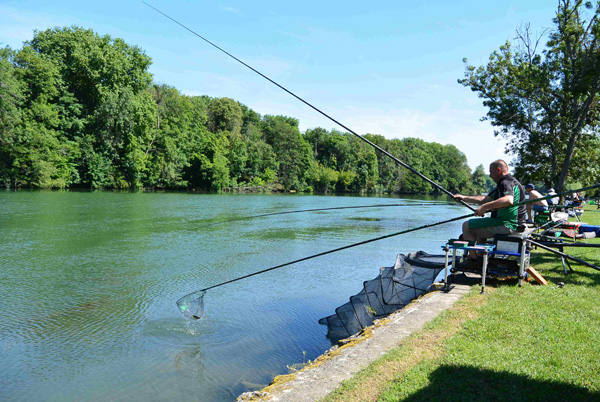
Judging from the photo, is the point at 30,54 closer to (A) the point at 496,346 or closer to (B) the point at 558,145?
(B) the point at 558,145

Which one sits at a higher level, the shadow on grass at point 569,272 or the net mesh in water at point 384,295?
the shadow on grass at point 569,272

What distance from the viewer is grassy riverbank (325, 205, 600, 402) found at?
343cm

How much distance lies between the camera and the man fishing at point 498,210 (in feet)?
21.4

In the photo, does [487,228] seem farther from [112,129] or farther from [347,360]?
[112,129]

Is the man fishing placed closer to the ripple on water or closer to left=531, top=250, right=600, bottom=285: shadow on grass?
left=531, top=250, right=600, bottom=285: shadow on grass

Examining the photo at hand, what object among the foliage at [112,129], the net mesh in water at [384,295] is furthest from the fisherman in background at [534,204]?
the foliage at [112,129]

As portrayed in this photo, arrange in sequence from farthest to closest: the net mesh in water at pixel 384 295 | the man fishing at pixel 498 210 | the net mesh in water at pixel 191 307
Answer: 1. the net mesh in water at pixel 191 307
2. the net mesh in water at pixel 384 295
3. the man fishing at pixel 498 210

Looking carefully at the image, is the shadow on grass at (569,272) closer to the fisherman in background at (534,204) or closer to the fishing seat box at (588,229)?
the fishing seat box at (588,229)

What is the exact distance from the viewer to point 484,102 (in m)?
25.0

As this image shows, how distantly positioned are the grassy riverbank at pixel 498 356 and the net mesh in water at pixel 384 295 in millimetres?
1523

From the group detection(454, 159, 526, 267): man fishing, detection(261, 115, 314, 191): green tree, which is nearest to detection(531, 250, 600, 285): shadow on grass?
detection(454, 159, 526, 267): man fishing

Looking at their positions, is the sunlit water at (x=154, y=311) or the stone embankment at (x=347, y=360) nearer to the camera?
the stone embankment at (x=347, y=360)

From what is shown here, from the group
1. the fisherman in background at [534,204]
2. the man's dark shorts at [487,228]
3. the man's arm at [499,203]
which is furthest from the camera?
the fisherman in background at [534,204]

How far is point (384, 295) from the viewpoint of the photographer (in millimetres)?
7258
